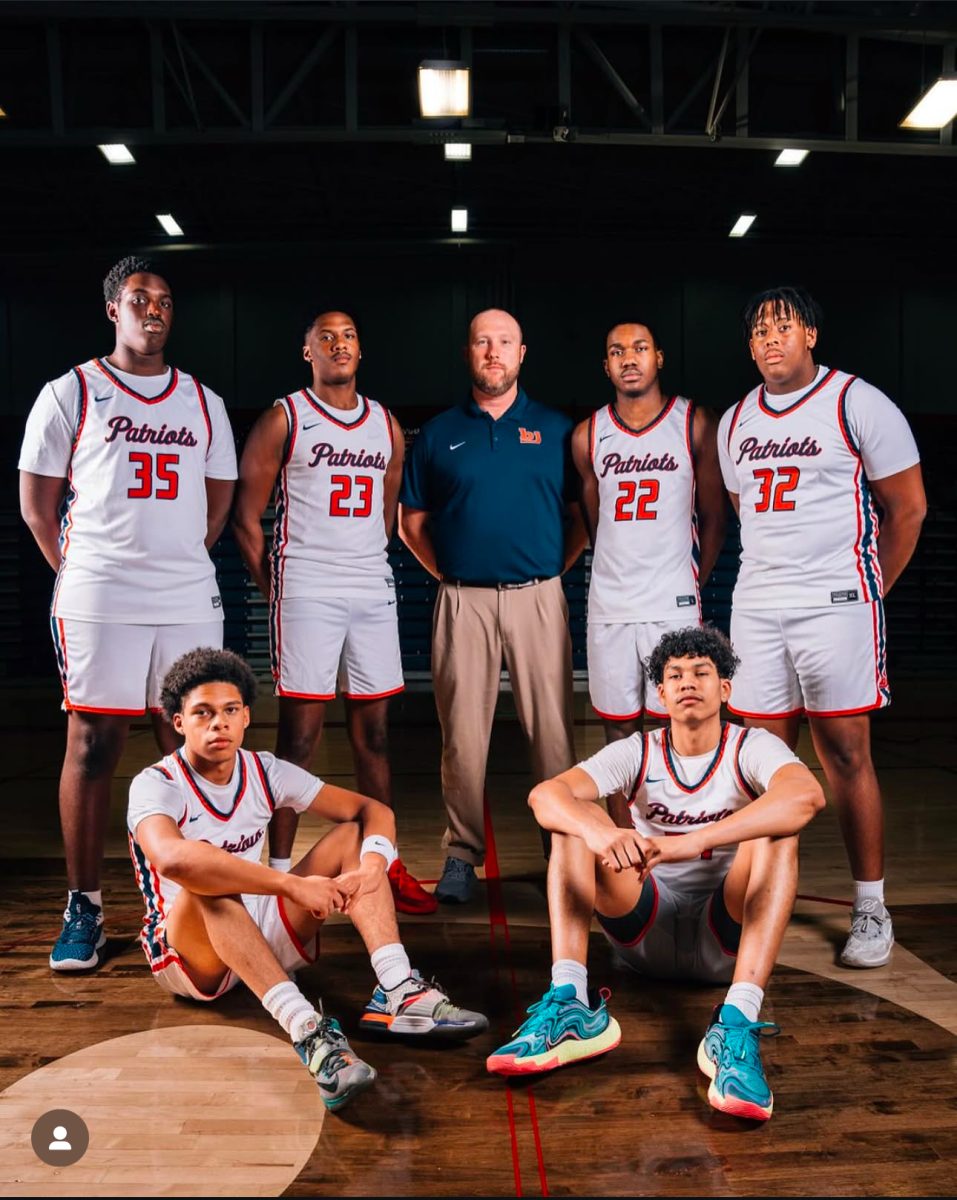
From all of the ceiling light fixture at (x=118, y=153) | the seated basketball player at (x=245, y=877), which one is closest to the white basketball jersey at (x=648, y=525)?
the seated basketball player at (x=245, y=877)

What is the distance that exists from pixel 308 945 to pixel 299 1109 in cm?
51

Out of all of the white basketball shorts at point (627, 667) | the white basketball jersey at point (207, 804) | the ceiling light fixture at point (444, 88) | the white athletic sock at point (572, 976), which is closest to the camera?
the white athletic sock at point (572, 976)

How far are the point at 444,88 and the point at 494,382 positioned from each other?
4485 millimetres

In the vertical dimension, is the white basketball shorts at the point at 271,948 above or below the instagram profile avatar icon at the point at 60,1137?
above

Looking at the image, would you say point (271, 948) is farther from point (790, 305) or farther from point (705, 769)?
point (790, 305)

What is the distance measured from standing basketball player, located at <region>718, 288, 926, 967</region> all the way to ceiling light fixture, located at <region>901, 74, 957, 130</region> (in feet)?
17.2

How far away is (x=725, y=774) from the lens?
254 centimetres

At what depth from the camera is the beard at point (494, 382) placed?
358 cm

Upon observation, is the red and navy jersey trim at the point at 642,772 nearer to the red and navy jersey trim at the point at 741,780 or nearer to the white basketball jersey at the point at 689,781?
the white basketball jersey at the point at 689,781

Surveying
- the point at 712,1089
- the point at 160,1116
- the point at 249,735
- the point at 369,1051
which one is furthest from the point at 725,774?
the point at 249,735

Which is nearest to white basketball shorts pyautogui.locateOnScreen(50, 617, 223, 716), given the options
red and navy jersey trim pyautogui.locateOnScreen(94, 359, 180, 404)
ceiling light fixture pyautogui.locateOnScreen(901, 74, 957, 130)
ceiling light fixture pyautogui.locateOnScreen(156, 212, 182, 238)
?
red and navy jersey trim pyautogui.locateOnScreen(94, 359, 180, 404)

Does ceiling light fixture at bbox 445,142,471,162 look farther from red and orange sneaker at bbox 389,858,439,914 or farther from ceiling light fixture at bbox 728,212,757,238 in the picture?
red and orange sneaker at bbox 389,858,439,914

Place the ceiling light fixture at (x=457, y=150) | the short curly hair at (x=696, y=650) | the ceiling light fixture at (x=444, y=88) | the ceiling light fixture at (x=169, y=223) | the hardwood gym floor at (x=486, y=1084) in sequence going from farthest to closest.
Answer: the ceiling light fixture at (x=169, y=223), the ceiling light fixture at (x=457, y=150), the ceiling light fixture at (x=444, y=88), the short curly hair at (x=696, y=650), the hardwood gym floor at (x=486, y=1084)

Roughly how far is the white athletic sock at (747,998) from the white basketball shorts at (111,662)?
1.78 m
